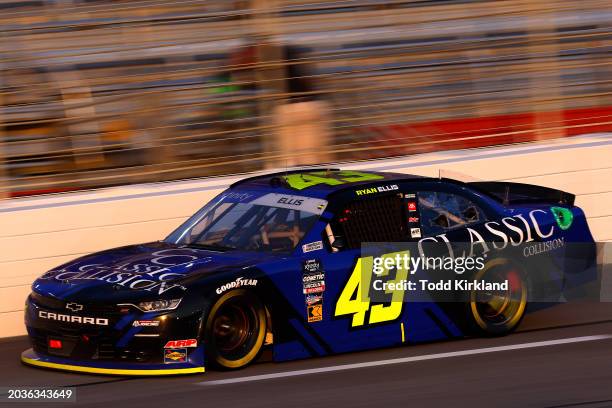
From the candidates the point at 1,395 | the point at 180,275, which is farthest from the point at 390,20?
the point at 1,395

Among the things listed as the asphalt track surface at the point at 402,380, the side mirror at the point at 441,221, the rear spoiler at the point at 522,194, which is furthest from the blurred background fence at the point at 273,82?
the side mirror at the point at 441,221

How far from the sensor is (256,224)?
26.0ft

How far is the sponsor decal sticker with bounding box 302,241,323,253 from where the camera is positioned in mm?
7566

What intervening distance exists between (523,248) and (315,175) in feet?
5.46

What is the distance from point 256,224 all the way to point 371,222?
0.81 metres

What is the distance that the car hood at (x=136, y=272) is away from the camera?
7.03 m

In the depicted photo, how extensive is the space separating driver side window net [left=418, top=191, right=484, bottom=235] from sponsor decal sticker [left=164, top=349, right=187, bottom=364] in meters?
2.09

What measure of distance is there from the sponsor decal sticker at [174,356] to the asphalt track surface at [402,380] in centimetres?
12

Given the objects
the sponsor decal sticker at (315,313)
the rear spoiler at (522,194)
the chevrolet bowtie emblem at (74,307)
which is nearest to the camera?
the chevrolet bowtie emblem at (74,307)

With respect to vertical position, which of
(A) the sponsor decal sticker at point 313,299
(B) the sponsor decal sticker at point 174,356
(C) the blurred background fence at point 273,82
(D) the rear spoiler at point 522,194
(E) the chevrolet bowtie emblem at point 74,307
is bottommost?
(B) the sponsor decal sticker at point 174,356

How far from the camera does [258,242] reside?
7.77 meters

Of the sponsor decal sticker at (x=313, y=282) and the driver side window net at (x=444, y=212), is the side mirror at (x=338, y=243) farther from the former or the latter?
the driver side window net at (x=444, y=212)

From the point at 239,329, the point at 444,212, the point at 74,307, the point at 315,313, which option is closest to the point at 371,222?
the point at 444,212

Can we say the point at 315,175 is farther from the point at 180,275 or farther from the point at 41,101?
the point at 41,101
